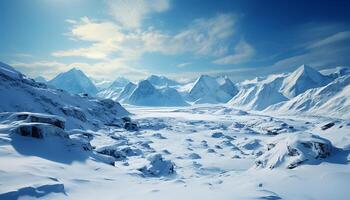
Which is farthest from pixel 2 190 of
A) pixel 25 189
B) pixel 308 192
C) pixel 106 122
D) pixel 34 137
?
pixel 106 122

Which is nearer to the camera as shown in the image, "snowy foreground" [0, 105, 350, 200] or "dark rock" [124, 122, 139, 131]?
"snowy foreground" [0, 105, 350, 200]

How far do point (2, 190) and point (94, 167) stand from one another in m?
12.5

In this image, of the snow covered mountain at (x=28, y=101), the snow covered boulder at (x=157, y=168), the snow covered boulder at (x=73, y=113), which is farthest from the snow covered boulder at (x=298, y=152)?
the snow covered boulder at (x=73, y=113)

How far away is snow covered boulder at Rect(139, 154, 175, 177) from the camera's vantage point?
119 ft

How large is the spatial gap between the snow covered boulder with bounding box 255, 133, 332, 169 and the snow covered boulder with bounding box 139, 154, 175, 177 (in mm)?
14908

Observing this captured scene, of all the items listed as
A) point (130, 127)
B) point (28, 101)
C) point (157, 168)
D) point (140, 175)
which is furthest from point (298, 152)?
point (130, 127)

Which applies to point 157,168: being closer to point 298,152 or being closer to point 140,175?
point 140,175

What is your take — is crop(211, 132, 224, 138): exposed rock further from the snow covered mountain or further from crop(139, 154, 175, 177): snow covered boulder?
crop(139, 154, 175, 177): snow covered boulder

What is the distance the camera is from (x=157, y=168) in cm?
3816

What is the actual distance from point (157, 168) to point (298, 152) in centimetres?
1980

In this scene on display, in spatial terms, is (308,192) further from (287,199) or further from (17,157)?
(17,157)

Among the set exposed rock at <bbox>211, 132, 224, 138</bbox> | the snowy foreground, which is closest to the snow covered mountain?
exposed rock at <bbox>211, 132, 224, 138</bbox>

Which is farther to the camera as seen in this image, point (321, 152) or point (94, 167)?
point (94, 167)

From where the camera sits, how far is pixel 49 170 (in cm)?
2236
